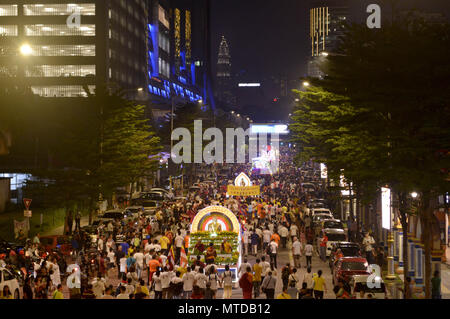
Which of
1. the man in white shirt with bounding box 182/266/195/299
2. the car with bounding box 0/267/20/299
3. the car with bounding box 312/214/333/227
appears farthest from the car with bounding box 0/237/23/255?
the car with bounding box 312/214/333/227

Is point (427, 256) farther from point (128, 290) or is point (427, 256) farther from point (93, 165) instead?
point (93, 165)

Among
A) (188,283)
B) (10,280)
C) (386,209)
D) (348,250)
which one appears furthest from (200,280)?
(386,209)

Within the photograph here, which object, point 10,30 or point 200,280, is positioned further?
point 10,30

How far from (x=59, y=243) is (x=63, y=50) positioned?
8772cm

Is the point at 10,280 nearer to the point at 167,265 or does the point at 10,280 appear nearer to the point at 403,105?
the point at 167,265

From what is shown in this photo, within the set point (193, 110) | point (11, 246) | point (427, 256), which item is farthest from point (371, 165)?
point (193, 110)

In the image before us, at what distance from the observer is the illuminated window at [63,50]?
11238 cm

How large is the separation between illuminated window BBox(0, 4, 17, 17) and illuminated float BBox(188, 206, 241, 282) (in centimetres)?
9764

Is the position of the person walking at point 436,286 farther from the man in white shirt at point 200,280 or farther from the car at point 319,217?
the car at point 319,217

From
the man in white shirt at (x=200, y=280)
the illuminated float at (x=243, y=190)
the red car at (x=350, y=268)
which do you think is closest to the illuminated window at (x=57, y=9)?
the illuminated float at (x=243, y=190)

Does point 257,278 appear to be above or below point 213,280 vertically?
below

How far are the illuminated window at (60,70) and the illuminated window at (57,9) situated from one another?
9.00 m

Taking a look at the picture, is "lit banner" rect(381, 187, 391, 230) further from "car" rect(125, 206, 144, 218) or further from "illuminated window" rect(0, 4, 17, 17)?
"illuminated window" rect(0, 4, 17, 17)

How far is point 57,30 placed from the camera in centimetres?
11312
